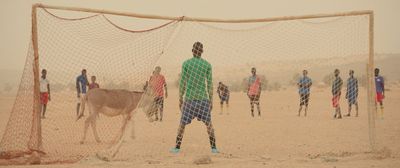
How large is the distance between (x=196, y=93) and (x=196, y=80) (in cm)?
23

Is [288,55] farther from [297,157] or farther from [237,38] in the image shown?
[297,157]

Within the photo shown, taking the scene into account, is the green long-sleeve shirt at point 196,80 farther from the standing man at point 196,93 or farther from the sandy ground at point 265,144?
the sandy ground at point 265,144

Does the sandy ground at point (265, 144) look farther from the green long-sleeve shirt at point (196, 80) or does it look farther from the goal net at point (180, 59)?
the green long-sleeve shirt at point (196, 80)

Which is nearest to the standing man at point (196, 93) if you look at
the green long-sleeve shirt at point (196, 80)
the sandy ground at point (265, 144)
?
the green long-sleeve shirt at point (196, 80)

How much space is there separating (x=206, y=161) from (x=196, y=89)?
1.57m

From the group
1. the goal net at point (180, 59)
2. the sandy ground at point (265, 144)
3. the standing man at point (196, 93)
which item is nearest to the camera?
the sandy ground at point (265, 144)

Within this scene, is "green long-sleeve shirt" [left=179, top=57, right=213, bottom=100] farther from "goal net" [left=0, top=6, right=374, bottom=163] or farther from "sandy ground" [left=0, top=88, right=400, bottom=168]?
"sandy ground" [left=0, top=88, right=400, bottom=168]

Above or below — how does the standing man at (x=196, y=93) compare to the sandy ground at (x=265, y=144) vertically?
above

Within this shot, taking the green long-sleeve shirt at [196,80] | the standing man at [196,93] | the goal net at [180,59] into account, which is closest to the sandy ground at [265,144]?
the goal net at [180,59]

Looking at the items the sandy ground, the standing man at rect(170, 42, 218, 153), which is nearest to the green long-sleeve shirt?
the standing man at rect(170, 42, 218, 153)

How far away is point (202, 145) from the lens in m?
12.4

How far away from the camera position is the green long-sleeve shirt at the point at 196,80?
10523 mm

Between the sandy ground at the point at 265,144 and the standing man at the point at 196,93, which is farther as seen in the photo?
the standing man at the point at 196,93

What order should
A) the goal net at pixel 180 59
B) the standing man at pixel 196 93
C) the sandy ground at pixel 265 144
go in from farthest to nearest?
the goal net at pixel 180 59 < the standing man at pixel 196 93 < the sandy ground at pixel 265 144
